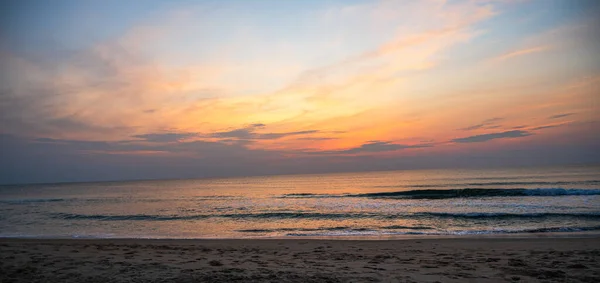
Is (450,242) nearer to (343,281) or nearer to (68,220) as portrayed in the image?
(343,281)

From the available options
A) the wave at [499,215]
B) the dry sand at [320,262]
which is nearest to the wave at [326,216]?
the wave at [499,215]

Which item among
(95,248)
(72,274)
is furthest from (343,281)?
(95,248)

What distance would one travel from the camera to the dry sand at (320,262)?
762 centimetres

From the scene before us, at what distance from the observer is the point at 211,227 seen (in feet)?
68.1

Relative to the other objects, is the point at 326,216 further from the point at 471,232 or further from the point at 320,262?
the point at 320,262

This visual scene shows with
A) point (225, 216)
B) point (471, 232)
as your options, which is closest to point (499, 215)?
point (471, 232)

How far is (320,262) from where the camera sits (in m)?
9.35

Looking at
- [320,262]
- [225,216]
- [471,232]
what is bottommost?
[225,216]

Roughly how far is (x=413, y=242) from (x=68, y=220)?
2537cm

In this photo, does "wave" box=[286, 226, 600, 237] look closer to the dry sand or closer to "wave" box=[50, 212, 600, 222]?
"wave" box=[50, 212, 600, 222]

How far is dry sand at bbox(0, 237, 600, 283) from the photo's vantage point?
762cm

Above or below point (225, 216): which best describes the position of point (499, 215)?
above

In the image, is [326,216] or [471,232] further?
[326,216]

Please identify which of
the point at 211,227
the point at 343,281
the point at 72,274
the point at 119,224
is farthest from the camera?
the point at 119,224
